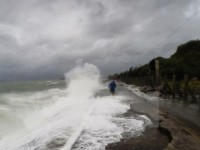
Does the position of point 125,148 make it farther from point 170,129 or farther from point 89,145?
point 170,129

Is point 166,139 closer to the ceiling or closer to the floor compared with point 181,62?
closer to the floor

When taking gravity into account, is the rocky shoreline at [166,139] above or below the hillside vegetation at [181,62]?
below

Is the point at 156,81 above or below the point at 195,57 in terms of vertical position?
below

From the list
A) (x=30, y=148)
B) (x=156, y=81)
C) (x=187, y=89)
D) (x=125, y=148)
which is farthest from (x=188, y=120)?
(x=156, y=81)

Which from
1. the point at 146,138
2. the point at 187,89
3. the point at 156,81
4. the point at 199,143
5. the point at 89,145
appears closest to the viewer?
the point at 199,143

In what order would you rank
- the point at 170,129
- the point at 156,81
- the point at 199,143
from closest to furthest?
the point at 199,143, the point at 170,129, the point at 156,81

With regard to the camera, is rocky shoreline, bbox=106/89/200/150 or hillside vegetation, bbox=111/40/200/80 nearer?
rocky shoreline, bbox=106/89/200/150

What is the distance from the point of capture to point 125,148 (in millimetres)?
9680

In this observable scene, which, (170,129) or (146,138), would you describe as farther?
(170,129)

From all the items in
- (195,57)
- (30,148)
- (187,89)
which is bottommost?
(30,148)

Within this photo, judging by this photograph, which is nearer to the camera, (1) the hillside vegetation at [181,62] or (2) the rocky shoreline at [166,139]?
(2) the rocky shoreline at [166,139]

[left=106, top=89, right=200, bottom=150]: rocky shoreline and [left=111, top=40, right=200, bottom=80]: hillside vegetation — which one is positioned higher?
[left=111, top=40, right=200, bottom=80]: hillside vegetation

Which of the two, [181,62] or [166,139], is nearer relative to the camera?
[166,139]

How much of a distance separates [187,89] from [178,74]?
23634mm
